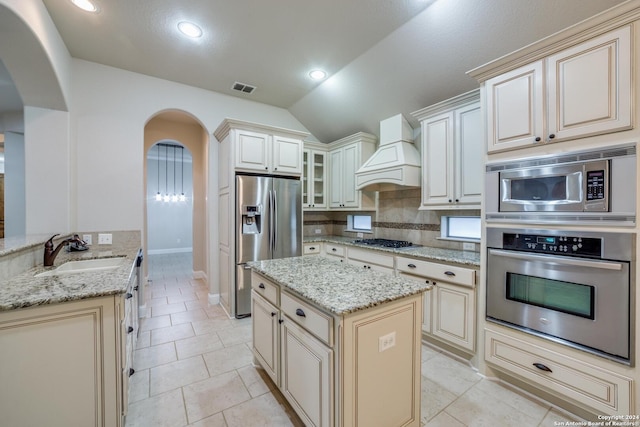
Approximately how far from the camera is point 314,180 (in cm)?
452

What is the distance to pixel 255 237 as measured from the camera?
344 centimetres

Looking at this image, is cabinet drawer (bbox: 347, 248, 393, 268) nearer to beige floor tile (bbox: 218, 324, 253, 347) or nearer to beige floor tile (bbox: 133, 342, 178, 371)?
beige floor tile (bbox: 218, 324, 253, 347)

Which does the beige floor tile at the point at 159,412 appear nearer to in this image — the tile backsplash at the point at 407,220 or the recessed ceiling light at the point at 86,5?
the tile backsplash at the point at 407,220

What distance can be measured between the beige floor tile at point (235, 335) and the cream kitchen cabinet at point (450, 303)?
1884 millimetres

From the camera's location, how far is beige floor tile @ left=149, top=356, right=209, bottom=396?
2057 millimetres

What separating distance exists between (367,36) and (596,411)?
336 centimetres

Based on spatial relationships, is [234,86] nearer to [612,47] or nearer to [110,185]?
Result: [110,185]

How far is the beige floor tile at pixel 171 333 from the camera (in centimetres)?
279

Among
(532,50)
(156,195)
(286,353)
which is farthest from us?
(156,195)

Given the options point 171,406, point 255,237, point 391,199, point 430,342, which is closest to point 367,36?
point 391,199

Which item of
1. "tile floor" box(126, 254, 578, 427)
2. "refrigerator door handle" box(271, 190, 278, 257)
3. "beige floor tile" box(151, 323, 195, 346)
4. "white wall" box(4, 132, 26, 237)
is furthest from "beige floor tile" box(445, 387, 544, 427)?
"white wall" box(4, 132, 26, 237)

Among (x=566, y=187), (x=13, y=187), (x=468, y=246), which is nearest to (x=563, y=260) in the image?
(x=566, y=187)

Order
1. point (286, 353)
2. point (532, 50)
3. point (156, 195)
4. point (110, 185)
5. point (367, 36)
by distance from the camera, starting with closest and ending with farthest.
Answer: point (286, 353) → point (532, 50) → point (367, 36) → point (110, 185) → point (156, 195)

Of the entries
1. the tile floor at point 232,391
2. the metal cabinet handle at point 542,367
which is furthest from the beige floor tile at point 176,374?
the metal cabinet handle at point 542,367
